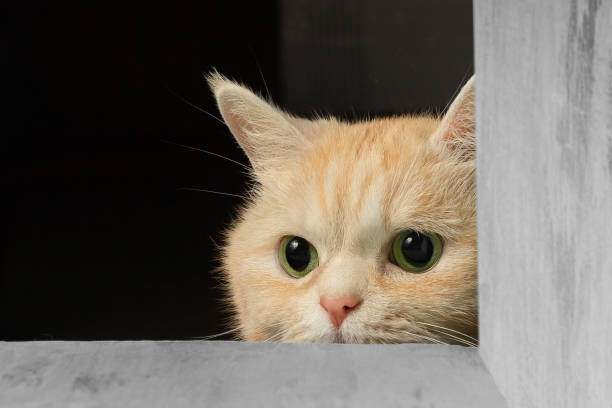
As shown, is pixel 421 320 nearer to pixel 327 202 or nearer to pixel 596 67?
pixel 327 202

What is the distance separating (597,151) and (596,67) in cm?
4

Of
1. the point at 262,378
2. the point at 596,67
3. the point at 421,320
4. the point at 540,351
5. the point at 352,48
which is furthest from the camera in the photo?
the point at 352,48

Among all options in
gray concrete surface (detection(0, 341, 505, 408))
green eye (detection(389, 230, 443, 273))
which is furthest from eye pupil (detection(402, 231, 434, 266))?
gray concrete surface (detection(0, 341, 505, 408))

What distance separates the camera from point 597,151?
350 millimetres

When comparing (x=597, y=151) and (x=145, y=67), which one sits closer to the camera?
(x=597, y=151)

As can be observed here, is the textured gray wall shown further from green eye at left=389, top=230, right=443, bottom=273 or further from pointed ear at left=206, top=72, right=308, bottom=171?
pointed ear at left=206, top=72, right=308, bottom=171

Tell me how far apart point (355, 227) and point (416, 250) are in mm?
79

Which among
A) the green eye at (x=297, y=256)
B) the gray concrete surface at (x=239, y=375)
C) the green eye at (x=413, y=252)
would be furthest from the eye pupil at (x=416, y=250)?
the gray concrete surface at (x=239, y=375)

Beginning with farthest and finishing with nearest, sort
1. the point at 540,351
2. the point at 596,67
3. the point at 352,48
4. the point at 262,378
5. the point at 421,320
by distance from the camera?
the point at 352,48 → the point at 421,320 → the point at 262,378 → the point at 540,351 → the point at 596,67

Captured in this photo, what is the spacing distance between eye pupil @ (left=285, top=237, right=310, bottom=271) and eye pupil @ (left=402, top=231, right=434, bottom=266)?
0.13 metres

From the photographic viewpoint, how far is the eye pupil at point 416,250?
0.83 metres

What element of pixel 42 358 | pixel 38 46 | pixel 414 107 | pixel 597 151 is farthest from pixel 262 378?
pixel 38 46

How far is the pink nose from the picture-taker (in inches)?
31.0

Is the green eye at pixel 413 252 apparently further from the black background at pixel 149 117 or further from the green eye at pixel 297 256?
the black background at pixel 149 117
